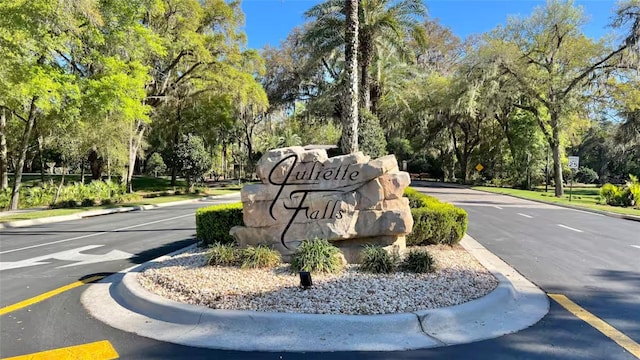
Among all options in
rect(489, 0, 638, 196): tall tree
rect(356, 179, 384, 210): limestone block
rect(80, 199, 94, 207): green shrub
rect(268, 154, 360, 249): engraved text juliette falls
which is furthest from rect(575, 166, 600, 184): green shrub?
rect(268, 154, 360, 249): engraved text juliette falls

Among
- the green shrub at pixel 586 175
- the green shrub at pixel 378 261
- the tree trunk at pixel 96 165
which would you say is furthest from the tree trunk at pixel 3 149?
the green shrub at pixel 586 175

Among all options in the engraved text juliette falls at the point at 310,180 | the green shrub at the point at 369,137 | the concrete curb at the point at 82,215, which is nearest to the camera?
the engraved text juliette falls at the point at 310,180

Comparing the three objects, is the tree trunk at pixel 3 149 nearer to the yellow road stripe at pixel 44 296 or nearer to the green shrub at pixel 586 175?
the yellow road stripe at pixel 44 296

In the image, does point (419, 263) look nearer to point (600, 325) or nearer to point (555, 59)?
point (600, 325)

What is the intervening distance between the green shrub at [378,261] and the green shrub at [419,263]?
0.18 metres

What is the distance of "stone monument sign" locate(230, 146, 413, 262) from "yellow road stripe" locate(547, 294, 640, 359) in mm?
2442

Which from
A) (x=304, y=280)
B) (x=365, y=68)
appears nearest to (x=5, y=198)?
(x=365, y=68)

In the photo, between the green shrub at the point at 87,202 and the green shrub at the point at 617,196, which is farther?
the green shrub at the point at 617,196

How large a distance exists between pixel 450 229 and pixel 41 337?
7173 millimetres

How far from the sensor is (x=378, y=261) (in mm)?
6293

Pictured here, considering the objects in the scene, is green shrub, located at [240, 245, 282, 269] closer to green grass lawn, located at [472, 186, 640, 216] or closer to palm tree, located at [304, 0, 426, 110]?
palm tree, located at [304, 0, 426, 110]

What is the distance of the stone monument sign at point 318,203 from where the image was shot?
6910 millimetres

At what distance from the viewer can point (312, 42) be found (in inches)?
881

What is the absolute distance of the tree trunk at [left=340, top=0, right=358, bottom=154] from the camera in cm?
1000
